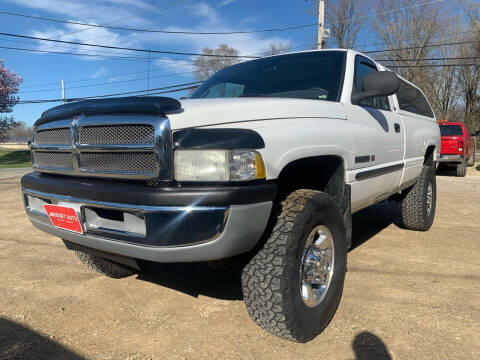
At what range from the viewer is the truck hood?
1786 mm

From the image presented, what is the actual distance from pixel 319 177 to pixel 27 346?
2202mm

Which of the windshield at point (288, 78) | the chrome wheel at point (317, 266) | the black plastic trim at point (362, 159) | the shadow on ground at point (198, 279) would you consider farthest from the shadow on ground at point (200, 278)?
the windshield at point (288, 78)

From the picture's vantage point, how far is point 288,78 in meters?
3.03

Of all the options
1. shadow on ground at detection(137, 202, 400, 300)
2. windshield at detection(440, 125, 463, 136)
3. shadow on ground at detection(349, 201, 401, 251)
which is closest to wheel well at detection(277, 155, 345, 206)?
shadow on ground at detection(137, 202, 400, 300)

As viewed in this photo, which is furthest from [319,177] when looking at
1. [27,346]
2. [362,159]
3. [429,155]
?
[429,155]

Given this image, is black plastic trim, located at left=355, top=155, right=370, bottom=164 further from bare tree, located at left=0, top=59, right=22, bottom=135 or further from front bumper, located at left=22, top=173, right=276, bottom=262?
bare tree, located at left=0, top=59, right=22, bottom=135

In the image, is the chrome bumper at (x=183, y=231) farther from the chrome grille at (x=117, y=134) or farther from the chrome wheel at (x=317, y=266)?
the chrome wheel at (x=317, y=266)

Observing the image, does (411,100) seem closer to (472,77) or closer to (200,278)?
(200,278)

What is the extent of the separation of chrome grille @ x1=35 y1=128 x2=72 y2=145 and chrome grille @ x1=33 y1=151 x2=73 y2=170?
72mm

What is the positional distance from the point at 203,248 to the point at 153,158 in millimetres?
506

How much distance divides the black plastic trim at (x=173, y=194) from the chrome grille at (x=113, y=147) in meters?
0.07

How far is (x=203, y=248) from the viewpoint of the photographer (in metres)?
1.74

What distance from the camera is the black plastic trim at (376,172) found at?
2.86 m

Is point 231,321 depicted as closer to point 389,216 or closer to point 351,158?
point 351,158
